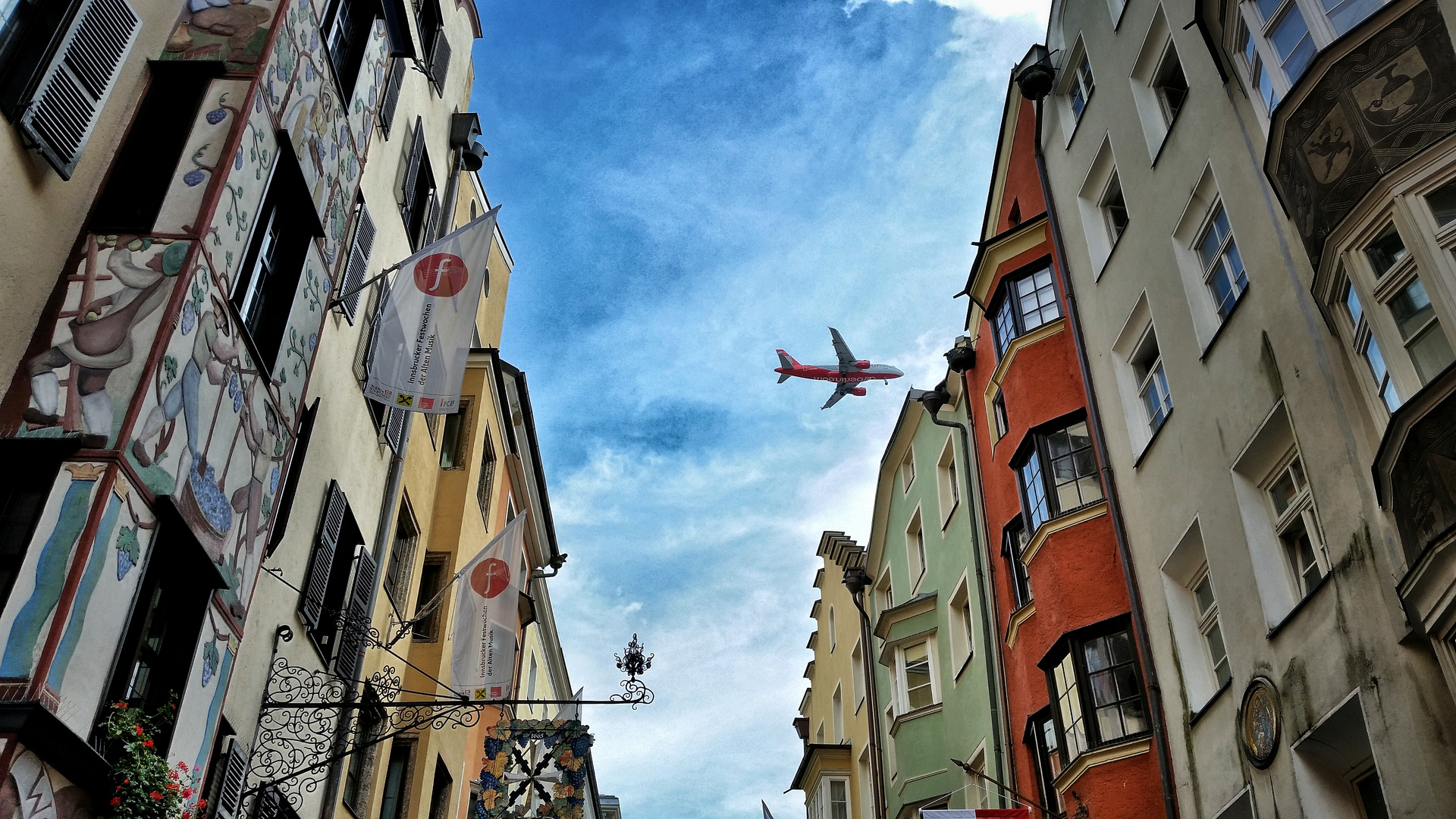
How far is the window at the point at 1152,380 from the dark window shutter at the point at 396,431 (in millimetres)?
11911

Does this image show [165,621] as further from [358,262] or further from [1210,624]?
[1210,624]

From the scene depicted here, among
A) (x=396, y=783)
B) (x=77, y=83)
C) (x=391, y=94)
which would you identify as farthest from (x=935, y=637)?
(x=77, y=83)

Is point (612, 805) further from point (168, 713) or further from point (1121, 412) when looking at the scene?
point (168, 713)

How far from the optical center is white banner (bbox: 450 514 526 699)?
16891mm

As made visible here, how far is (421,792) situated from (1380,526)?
1429 centimetres

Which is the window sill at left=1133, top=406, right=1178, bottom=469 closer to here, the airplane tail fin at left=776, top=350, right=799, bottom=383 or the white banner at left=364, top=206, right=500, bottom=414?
the white banner at left=364, top=206, right=500, bottom=414

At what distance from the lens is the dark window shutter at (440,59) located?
72.3 feet

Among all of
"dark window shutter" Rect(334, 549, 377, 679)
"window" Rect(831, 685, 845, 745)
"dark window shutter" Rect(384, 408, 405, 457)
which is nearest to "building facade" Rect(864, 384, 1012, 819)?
"window" Rect(831, 685, 845, 745)

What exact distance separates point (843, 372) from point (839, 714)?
4832 cm

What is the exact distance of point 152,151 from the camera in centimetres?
1101

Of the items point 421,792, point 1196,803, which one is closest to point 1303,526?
point 1196,803

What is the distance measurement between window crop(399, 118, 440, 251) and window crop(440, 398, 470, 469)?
11.5ft

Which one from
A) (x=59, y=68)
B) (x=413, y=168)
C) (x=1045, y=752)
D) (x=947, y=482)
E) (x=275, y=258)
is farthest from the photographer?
(x=947, y=482)

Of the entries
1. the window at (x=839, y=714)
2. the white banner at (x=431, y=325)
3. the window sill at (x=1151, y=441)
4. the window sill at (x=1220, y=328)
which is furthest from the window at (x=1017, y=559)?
the window at (x=839, y=714)
